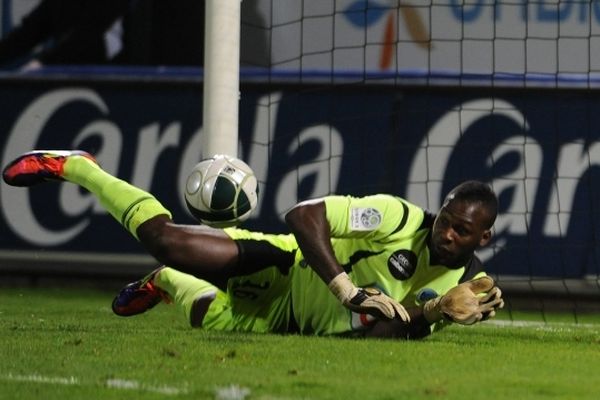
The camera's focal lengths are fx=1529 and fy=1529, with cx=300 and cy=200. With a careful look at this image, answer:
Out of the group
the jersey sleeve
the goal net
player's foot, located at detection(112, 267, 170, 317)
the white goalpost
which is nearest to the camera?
the jersey sleeve

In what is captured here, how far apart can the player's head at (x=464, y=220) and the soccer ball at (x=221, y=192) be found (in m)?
1.00

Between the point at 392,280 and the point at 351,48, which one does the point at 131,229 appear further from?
the point at 351,48

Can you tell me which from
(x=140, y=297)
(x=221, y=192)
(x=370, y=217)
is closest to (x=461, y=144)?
Result: (x=140, y=297)

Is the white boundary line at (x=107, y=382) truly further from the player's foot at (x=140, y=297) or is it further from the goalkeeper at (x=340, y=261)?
the player's foot at (x=140, y=297)

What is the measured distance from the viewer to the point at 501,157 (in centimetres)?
1043

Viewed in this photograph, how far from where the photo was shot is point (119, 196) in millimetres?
6656

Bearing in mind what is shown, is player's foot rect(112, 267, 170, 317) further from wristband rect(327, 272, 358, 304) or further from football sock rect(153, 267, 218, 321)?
wristband rect(327, 272, 358, 304)

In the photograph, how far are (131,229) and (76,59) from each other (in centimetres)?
616

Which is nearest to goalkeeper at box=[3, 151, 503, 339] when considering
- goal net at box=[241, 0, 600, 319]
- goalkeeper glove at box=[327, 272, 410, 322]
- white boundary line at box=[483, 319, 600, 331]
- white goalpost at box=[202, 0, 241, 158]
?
goalkeeper glove at box=[327, 272, 410, 322]

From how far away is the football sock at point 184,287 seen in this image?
7137mm

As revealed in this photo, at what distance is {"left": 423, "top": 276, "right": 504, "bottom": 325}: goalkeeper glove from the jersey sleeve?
38cm

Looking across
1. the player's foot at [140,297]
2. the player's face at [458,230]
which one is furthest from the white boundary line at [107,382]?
the player's foot at [140,297]

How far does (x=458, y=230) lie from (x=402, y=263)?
14.1 inches

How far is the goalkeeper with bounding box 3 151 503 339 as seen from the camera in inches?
244
